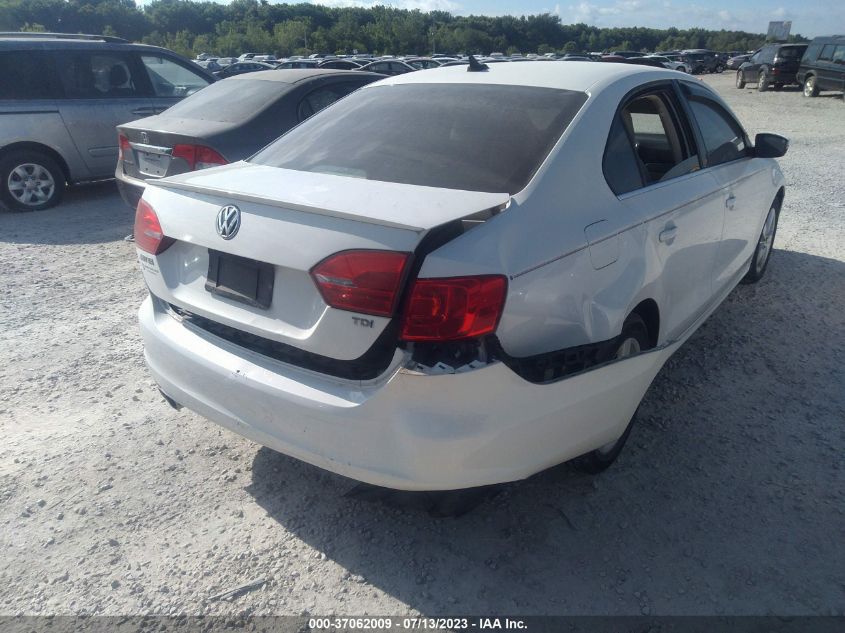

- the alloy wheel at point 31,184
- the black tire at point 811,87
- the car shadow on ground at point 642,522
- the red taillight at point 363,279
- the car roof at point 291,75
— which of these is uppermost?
the black tire at point 811,87

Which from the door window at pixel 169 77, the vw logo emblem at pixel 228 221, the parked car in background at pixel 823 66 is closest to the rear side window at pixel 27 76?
the door window at pixel 169 77

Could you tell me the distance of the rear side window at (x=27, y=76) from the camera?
7.62m

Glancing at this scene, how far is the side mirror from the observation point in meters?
4.23

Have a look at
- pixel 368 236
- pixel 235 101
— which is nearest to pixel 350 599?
pixel 368 236

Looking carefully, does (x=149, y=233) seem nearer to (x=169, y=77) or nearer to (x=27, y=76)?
(x=27, y=76)

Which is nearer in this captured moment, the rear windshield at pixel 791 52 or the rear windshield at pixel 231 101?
the rear windshield at pixel 231 101

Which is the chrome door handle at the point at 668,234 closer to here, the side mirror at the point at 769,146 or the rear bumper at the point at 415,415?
the rear bumper at the point at 415,415

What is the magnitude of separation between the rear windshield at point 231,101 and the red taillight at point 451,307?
13.9 ft

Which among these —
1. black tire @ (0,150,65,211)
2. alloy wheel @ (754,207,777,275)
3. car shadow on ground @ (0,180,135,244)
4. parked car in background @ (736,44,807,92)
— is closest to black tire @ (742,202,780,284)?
alloy wheel @ (754,207,777,275)

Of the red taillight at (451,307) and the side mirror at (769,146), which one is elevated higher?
the side mirror at (769,146)

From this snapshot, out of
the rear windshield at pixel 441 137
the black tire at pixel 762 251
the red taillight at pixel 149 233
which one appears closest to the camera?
the rear windshield at pixel 441 137

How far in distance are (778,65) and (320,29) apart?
68089 mm

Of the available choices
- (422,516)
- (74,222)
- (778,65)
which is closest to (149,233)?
(422,516)

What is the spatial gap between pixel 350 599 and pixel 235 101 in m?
4.88
